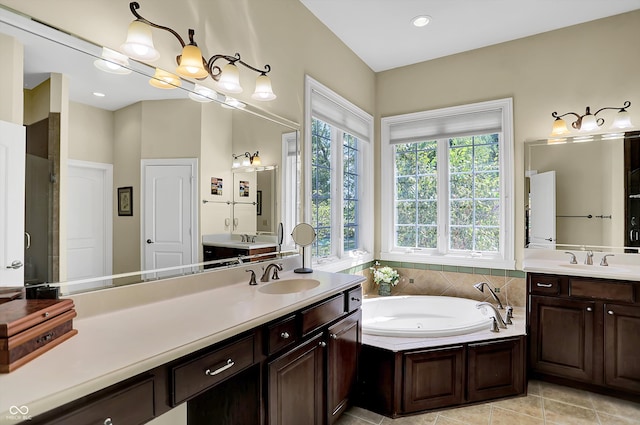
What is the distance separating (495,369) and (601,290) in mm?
968

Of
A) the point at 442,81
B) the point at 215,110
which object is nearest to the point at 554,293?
the point at 442,81

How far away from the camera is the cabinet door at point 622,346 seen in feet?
7.84

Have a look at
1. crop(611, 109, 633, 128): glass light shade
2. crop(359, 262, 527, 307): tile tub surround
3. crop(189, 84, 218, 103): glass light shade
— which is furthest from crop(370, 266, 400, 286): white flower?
crop(189, 84, 218, 103): glass light shade

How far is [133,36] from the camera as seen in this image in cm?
145

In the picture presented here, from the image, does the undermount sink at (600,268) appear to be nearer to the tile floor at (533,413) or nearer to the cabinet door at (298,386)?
the tile floor at (533,413)

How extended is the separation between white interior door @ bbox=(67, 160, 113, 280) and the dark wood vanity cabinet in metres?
2.92

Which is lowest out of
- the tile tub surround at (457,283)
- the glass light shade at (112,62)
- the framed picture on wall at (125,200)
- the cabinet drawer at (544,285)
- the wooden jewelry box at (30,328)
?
the tile tub surround at (457,283)

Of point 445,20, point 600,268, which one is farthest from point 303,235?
point 600,268

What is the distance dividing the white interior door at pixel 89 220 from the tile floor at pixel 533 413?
1.75m

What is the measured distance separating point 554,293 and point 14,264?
10.6ft

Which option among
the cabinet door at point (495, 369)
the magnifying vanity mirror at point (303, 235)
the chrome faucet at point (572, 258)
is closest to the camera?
the cabinet door at point (495, 369)

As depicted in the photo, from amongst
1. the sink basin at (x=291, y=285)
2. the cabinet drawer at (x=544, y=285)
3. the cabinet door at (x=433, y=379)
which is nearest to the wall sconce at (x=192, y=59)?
the sink basin at (x=291, y=285)

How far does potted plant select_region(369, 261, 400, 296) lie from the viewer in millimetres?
3584

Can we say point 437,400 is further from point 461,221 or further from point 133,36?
point 133,36
